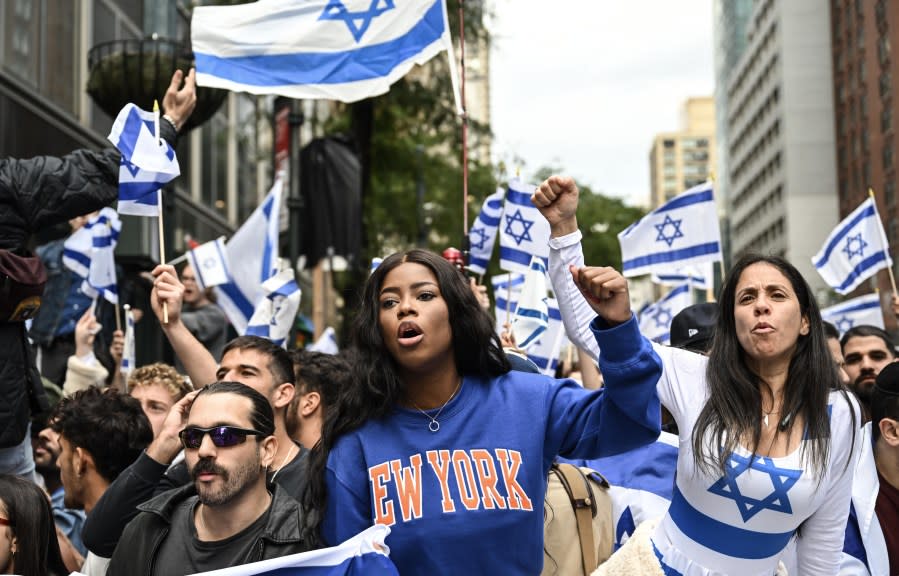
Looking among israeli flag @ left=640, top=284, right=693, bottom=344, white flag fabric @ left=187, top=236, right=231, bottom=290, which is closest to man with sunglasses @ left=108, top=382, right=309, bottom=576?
white flag fabric @ left=187, top=236, right=231, bottom=290

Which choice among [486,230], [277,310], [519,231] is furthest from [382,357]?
[486,230]

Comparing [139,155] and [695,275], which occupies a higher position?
[139,155]

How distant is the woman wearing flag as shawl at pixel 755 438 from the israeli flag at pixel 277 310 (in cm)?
431

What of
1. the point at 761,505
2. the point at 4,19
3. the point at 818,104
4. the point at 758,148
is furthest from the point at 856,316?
the point at 758,148

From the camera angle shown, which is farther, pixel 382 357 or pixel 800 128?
pixel 800 128

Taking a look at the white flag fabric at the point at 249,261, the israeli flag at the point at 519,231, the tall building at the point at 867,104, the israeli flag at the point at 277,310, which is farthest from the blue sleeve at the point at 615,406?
the tall building at the point at 867,104

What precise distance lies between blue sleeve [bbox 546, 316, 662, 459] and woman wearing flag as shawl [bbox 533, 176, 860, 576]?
384 millimetres

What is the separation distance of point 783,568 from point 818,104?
9013 cm

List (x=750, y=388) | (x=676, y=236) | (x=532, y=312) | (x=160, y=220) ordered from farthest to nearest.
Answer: (x=676, y=236), (x=532, y=312), (x=160, y=220), (x=750, y=388)

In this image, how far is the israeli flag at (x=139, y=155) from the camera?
6.10 m

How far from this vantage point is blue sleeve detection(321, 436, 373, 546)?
11.7ft

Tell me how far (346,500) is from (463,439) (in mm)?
392

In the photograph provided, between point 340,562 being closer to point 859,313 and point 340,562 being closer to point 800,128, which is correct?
point 859,313

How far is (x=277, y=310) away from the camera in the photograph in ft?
27.4
